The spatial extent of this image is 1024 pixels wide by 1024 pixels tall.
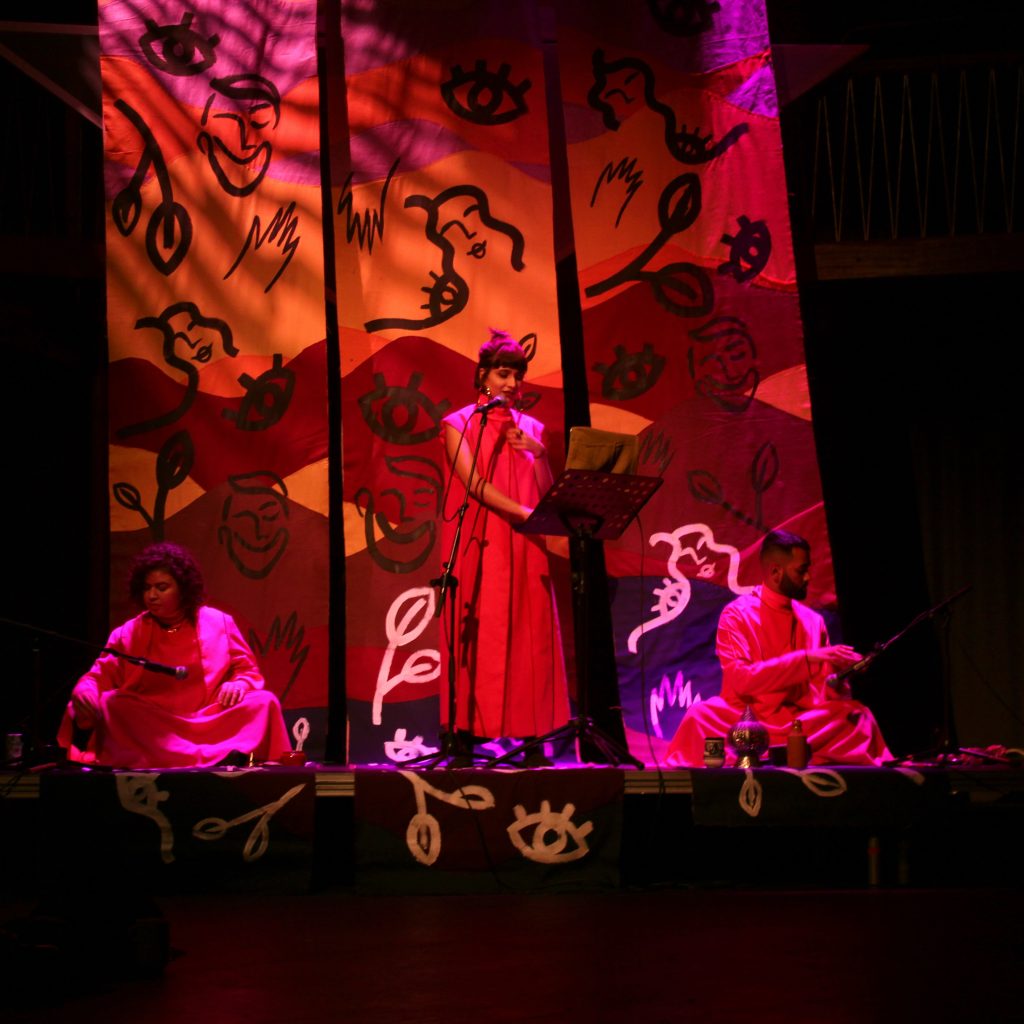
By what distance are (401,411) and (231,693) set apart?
1565 millimetres

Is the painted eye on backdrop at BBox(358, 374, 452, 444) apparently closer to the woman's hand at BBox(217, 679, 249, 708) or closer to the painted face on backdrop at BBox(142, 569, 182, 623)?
the painted face on backdrop at BBox(142, 569, 182, 623)

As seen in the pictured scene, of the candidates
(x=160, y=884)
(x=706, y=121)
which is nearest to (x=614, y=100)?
(x=706, y=121)

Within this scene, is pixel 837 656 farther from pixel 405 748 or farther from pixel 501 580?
pixel 405 748

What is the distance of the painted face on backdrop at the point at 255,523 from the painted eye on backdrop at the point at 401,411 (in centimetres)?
52

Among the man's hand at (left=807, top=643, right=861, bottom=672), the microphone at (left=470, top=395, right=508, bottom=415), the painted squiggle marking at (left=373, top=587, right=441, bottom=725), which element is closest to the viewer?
the microphone at (left=470, top=395, right=508, bottom=415)

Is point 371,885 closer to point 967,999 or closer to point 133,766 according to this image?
point 133,766

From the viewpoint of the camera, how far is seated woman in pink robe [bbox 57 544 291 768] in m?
5.16

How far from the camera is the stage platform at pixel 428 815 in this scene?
445cm

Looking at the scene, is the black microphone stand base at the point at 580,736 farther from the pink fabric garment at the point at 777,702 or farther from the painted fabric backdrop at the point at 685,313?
the painted fabric backdrop at the point at 685,313

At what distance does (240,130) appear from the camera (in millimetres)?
6387

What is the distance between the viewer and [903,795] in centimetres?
473

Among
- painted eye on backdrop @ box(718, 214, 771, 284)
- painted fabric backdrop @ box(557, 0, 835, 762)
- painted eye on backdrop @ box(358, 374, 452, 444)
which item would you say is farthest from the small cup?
painted eye on backdrop @ box(718, 214, 771, 284)

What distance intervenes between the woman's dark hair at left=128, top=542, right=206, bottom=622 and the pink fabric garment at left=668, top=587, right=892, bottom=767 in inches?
81.4

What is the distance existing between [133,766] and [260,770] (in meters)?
0.78
